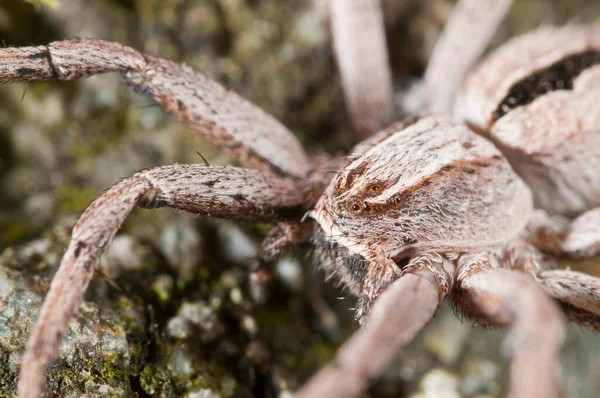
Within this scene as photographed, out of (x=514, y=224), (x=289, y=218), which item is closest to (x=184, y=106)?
(x=289, y=218)

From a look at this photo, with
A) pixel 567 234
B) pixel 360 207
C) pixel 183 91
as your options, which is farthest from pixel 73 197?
pixel 567 234

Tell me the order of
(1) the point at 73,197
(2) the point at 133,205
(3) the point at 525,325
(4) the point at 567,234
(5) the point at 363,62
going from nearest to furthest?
(3) the point at 525,325
(2) the point at 133,205
(4) the point at 567,234
(1) the point at 73,197
(5) the point at 363,62

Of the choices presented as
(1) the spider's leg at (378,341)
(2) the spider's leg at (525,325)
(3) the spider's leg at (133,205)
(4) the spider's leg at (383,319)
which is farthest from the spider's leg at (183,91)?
(2) the spider's leg at (525,325)

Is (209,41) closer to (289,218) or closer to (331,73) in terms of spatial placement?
(331,73)

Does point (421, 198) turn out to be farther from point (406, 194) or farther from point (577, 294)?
point (577, 294)

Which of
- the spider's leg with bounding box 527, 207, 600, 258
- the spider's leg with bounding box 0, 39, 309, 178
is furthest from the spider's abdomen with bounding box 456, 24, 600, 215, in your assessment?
the spider's leg with bounding box 0, 39, 309, 178

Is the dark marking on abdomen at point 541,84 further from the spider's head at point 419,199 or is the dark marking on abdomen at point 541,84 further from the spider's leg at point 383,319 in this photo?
the spider's leg at point 383,319
